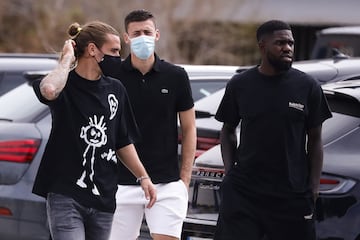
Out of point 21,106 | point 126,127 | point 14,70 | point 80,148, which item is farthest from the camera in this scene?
point 14,70

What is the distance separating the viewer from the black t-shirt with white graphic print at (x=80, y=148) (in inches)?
218

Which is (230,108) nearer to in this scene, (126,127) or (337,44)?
(126,127)

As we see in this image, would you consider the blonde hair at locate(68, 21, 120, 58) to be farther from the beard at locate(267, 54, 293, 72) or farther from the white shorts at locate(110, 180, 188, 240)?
the white shorts at locate(110, 180, 188, 240)

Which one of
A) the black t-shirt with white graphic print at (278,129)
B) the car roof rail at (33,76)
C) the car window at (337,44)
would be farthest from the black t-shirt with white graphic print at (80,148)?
the car window at (337,44)

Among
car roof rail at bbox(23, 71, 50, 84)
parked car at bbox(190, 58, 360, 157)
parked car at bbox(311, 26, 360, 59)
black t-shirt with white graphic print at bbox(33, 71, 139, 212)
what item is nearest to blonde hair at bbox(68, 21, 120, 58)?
black t-shirt with white graphic print at bbox(33, 71, 139, 212)

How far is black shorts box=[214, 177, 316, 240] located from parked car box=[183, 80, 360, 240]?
0.67 feet

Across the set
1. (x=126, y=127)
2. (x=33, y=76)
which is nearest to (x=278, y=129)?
(x=126, y=127)

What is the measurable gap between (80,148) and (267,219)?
110cm

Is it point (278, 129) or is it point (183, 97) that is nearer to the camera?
point (278, 129)

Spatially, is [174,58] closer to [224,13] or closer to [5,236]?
[224,13]

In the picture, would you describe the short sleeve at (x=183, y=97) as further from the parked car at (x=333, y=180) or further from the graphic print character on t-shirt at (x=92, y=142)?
the graphic print character on t-shirt at (x=92, y=142)

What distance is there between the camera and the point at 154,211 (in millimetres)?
6285

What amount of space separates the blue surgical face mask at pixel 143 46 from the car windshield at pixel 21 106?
6.60ft

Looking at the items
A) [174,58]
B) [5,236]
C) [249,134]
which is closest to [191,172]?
[249,134]
